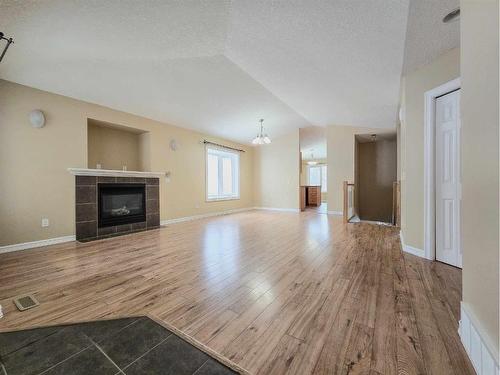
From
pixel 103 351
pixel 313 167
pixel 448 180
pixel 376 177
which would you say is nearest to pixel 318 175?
pixel 313 167

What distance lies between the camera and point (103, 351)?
Result: 1.26 m

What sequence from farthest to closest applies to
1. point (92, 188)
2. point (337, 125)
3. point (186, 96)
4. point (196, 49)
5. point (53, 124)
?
1. point (337, 125)
2. point (186, 96)
3. point (92, 188)
4. point (53, 124)
5. point (196, 49)

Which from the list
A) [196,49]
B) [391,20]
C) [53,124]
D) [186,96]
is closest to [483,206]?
[391,20]

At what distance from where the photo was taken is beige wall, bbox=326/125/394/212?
6.41m

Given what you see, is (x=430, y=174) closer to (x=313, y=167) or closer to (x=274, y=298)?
(x=274, y=298)

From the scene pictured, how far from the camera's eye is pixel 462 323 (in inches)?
50.3

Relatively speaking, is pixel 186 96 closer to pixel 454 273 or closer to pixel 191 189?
pixel 191 189

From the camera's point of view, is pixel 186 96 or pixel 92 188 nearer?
pixel 92 188

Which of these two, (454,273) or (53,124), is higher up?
(53,124)

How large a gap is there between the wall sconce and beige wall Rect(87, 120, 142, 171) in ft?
2.75

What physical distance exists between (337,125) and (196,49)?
16.1 ft

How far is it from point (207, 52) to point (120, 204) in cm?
345

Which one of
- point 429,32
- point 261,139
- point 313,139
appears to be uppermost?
point 313,139

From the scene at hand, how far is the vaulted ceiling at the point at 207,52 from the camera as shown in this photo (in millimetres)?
2195
